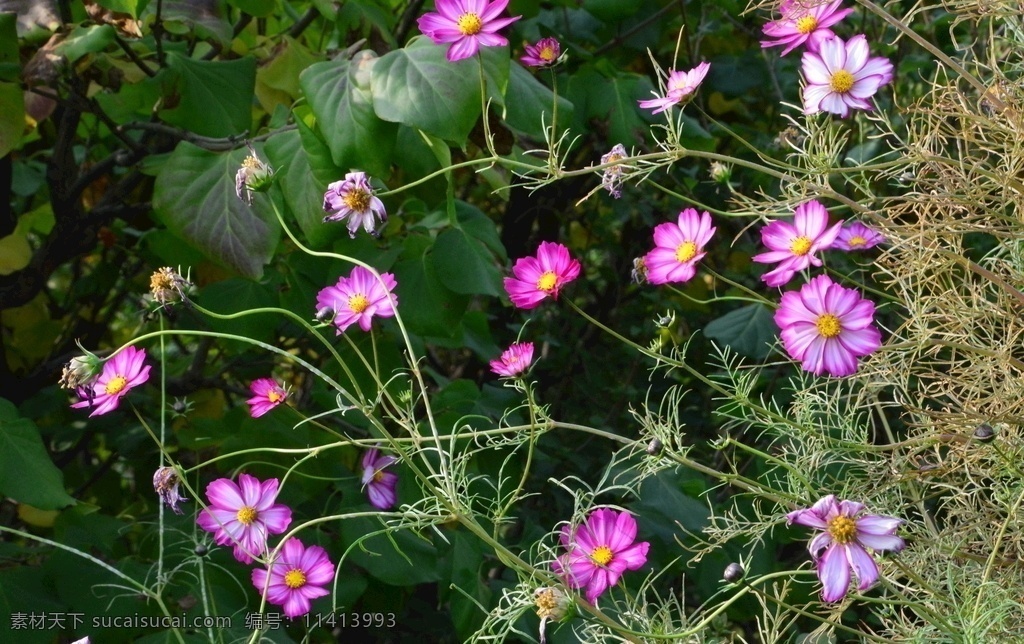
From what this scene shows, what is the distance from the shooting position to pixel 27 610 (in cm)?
87

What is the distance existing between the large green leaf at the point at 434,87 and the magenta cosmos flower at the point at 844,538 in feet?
1.24

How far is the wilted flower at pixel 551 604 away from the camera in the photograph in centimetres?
60

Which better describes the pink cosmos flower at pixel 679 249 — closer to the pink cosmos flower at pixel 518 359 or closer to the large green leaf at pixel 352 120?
Answer: the pink cosmos flower at pixel 518 359

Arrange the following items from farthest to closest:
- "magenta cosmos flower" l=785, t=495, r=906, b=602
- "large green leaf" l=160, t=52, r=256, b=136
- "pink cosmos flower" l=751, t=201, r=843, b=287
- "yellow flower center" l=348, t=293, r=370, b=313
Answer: "large green leaf" l=160, t=52, r=256, b=136 → "yellow flower center" l=348, t=293, r=370, b=313 → "pink cosmos flower" l=751, t=201, r=843, b=287 → "magenta cosmos flower" l=785, t=495, r=906, b=602

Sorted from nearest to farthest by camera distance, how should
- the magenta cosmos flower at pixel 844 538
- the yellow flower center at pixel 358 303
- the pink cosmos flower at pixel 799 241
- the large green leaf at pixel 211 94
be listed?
the magenta cosmos flower at pixel 844 538 < the pink cosmos flower at pixel 799 241 < the yellow flower center at pixel 358 303 < the large green leaf at pixel 211 94

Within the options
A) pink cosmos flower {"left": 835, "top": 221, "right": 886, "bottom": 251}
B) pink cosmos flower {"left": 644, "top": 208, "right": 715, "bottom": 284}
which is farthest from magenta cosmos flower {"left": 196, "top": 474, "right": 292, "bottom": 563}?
pink cosmos flower {"left": 835, "top": 221, "right": 886, "bottom": 251}

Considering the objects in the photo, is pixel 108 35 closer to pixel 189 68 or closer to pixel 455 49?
pixel 189 68

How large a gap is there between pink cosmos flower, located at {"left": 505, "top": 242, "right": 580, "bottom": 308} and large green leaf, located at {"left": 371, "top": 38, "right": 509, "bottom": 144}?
0.34 feet

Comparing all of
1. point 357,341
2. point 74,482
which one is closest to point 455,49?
point 357,341

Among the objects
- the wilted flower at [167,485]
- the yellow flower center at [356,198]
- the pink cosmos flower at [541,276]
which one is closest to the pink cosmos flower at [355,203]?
the yellow flower center at [356,198]

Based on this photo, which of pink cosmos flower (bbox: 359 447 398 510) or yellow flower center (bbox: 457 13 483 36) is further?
pink cosmos flower (bbox: 359 447 398 510)

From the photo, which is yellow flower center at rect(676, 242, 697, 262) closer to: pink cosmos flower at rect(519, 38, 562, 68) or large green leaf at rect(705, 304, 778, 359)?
pink cosmos flower at rect(519, 38, 562, 68)

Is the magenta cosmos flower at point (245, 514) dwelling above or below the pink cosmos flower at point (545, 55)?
below

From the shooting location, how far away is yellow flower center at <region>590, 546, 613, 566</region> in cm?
72
